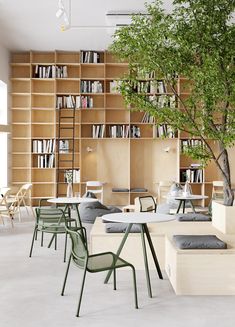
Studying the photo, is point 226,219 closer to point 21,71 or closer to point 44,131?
point 44,131

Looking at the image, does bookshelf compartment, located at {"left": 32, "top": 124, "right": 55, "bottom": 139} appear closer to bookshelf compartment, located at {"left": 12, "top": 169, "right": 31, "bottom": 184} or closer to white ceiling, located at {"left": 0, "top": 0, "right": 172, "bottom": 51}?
bookshelf compartment, located at {"left": 12, "top": 169, "right": 31, "bottom": 184}

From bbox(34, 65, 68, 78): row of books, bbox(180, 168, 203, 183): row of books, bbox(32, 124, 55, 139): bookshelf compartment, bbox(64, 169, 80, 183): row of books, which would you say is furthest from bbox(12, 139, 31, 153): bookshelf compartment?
bbox(180, 168, 203, 183): row of books

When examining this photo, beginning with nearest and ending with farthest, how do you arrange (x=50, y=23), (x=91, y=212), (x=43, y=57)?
(x=91, y=212)
(x=50, y=23)
(x=43, y=57)

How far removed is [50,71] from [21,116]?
133 centimetres

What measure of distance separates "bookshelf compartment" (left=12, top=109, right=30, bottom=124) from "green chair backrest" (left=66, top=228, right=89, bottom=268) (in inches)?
318

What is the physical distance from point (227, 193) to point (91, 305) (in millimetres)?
2435

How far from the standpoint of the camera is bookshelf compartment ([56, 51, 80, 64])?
11.8 meters

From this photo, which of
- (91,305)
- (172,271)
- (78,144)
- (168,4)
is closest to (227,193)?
(172,271)

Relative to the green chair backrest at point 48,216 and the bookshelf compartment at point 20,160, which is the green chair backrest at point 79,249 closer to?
the green chair backrest at point 48,216

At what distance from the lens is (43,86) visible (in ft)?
38.9

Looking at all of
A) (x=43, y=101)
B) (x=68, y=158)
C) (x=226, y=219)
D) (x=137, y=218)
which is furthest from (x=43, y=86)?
(x=137, y=218)

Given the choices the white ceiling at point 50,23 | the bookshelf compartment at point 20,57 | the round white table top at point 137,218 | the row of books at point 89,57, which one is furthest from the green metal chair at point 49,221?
the bookshelf compartment at point 20,57

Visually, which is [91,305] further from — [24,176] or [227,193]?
[24,176]

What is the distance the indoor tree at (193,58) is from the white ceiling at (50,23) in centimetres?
265
